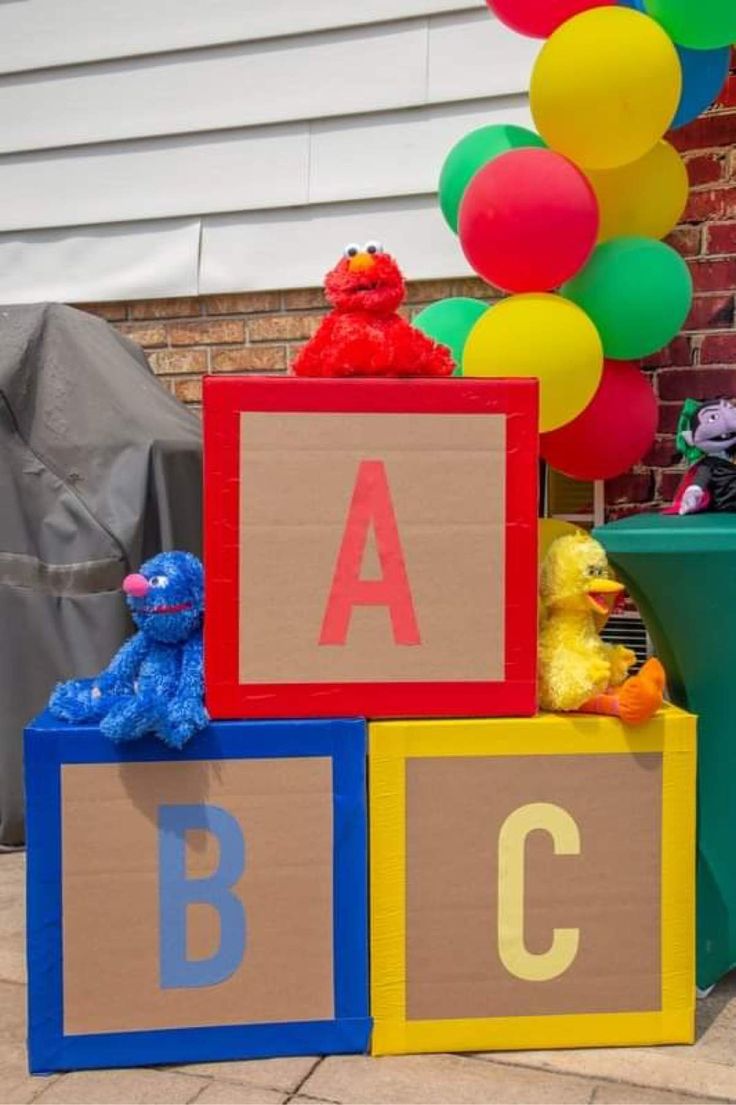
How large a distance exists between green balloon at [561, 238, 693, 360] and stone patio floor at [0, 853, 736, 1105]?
146 cm

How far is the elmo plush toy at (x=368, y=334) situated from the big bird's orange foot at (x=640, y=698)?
64 cm

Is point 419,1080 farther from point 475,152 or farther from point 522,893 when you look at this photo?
point 475,152

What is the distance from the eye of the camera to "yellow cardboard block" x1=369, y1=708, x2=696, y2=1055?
1919 mm

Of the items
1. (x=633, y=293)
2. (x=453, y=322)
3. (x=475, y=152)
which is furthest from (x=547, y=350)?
(x=475, y=152)

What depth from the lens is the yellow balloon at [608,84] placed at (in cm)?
229

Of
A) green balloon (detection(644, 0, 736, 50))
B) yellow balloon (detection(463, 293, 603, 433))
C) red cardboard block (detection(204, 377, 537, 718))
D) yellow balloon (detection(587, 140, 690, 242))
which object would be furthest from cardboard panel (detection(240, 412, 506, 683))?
green balloon (detection(644, 0, 736, 50))

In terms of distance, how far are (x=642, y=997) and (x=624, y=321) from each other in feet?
4.62

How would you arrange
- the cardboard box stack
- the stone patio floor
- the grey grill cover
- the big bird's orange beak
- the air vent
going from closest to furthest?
the stone patio floor, the cardboard box stack, the big bird's orange beak, the grey grill cover, the air vent

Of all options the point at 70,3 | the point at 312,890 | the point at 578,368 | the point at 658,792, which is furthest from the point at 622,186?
the point at 70,3

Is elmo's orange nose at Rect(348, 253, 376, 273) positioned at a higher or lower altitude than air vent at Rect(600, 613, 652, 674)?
higher

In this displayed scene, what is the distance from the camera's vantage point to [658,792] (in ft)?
6.36

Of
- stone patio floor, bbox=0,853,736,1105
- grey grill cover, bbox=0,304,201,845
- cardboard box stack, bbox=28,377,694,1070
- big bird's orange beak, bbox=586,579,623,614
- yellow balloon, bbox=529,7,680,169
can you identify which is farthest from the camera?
grey grill cover, bbox=0,304,201,845

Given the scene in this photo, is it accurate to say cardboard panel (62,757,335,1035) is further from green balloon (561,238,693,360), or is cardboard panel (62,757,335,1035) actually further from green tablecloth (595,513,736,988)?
green balloon (561,238,693,360)

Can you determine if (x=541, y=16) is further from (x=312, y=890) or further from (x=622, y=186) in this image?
(x=312, y=890)
